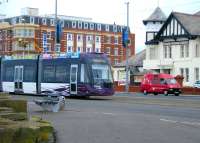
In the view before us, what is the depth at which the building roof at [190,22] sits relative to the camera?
72350 millimetres

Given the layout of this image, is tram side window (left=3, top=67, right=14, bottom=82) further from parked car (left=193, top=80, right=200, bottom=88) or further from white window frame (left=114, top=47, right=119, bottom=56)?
white window frame (left=114, top=47, right=119, bottom=56)

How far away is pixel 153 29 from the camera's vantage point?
87875mm

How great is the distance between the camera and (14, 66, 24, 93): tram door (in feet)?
141

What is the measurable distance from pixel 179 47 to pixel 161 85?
1897cm

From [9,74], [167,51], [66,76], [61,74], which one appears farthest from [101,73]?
[167,51]

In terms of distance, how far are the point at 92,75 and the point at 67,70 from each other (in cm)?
224

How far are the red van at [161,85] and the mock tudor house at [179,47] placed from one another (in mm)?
15027

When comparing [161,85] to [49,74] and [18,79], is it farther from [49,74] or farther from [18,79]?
[49,74]

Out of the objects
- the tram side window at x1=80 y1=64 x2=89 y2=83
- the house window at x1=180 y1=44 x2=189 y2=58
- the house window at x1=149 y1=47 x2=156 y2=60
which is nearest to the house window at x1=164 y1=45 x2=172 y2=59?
the house window at x1=180 y1=44 x2=189 y2=58

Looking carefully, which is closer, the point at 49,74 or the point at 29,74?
the point at 49,74

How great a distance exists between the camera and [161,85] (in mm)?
56812

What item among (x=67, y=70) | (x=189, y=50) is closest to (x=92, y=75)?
(x=67, y=70)

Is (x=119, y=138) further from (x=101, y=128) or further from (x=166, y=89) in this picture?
(x=166, y=89)

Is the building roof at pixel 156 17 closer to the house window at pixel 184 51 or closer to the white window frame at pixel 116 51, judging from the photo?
the house window at pixel 184 51
